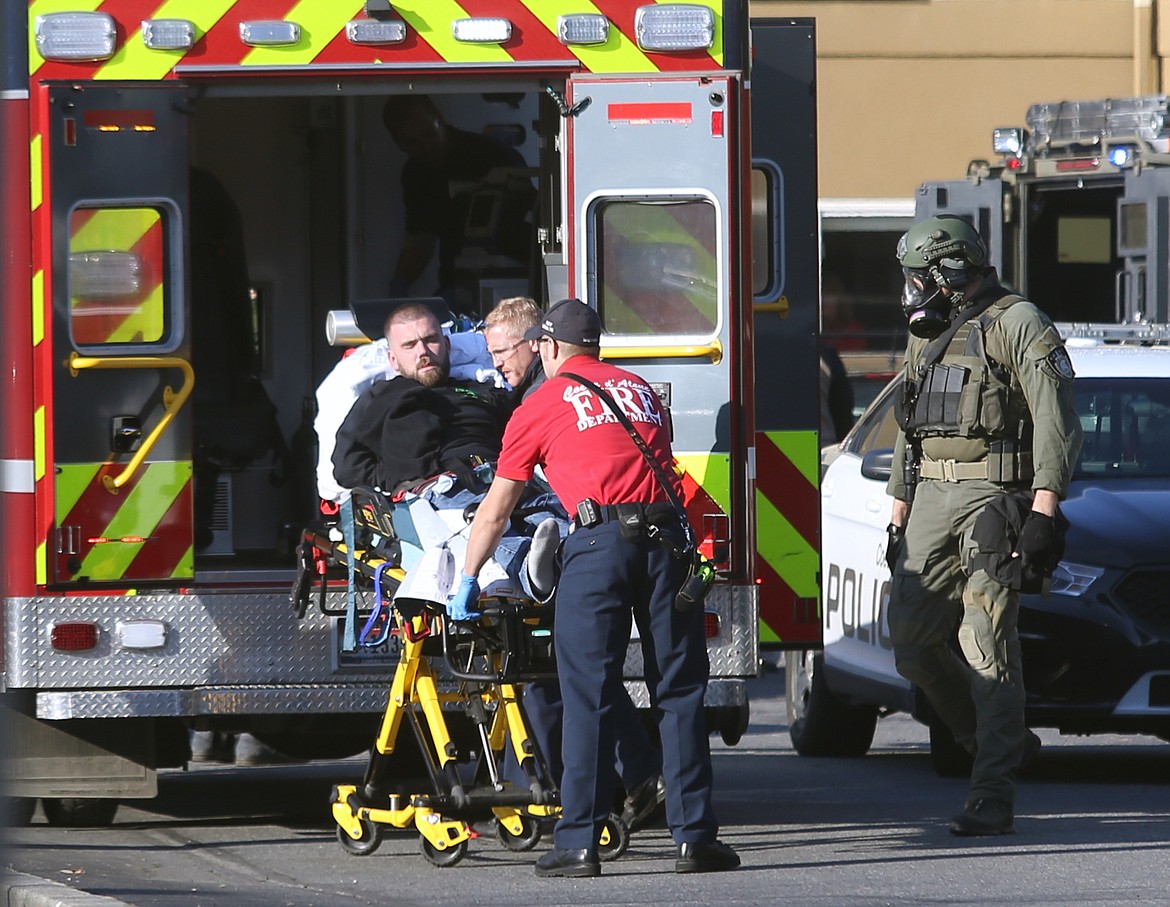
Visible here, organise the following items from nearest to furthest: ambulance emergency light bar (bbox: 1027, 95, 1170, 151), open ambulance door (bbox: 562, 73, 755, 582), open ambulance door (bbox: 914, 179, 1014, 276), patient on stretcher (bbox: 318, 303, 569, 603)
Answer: patient on stretcher (bbox: 318, 303, 569, 603) → open ambulance door (bbox: 562, 73, 755, 582) → ambulance emergency light bar (bbox: 1027, 95, 1170, 151) → open ambulance door (bbox: 914, 179, 1014, 276)

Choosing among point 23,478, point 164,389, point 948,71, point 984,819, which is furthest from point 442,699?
point 948,71

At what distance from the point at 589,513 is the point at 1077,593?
278 cm

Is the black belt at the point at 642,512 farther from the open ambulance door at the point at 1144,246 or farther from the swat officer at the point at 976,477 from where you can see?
the open ambulance door at the point at 1144,246

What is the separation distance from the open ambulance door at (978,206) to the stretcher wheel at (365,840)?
8940 millimetres

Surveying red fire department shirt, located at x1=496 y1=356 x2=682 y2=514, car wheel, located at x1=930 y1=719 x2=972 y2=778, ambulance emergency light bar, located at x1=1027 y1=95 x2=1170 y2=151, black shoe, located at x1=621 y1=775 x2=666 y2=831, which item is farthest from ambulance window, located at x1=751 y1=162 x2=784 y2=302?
ambulance emergency light bar, located at x1=1027 y1=95 x2=1170 y2=151

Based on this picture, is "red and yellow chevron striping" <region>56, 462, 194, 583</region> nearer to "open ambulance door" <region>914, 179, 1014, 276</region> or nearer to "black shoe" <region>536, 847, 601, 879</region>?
"black shoe" <region>536, 847, 601, 879</region>

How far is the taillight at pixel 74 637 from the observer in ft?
23.8

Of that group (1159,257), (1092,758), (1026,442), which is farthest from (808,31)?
(1159,257)

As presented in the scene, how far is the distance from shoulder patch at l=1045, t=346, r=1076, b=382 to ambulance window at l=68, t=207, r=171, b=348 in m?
2.74

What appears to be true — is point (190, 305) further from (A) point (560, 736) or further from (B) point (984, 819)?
(B) point (984, 819)

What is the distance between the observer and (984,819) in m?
7.45

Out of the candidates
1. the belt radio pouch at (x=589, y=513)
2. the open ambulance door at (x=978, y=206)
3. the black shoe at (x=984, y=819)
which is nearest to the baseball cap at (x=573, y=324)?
the belt radio pouch at (x=589, y=513)

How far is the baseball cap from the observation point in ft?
22.2

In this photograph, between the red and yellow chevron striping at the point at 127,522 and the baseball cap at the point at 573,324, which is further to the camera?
the red and yellow chevron striping at the point at 127,522
